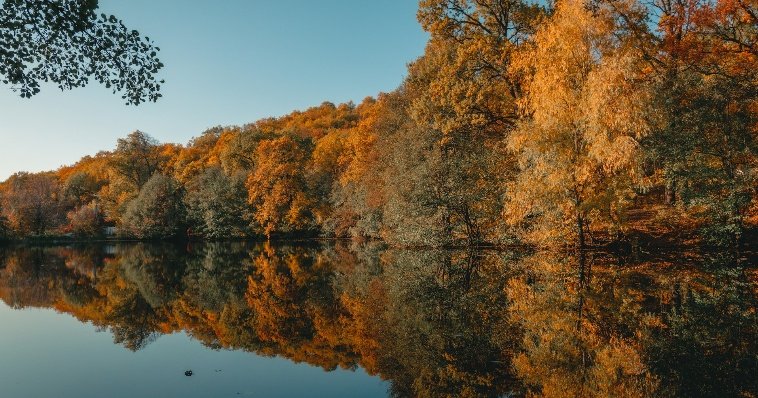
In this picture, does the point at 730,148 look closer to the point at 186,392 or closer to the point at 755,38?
the point at 755,38

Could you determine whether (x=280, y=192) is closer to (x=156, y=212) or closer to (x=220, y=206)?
(x=220, y=206)

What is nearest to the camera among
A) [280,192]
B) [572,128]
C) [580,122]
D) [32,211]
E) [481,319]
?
[481,319]

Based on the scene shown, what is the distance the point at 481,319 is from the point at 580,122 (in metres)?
12.0

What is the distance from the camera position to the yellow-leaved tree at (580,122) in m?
17.4

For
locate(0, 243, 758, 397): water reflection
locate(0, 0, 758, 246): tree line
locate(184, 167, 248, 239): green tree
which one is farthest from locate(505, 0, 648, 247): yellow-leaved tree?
locate(184, 167, 248, 239): green tree

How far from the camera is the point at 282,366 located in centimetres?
813

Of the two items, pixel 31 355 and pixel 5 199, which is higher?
pixel 5 199

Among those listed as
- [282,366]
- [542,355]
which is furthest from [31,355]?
[542,355]

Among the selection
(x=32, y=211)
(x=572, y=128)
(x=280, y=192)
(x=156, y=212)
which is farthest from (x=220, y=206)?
(x=572, y=128)

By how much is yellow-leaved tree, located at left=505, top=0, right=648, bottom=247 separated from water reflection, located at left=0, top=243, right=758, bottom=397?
9.30 ft

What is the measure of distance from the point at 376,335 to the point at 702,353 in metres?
5.99

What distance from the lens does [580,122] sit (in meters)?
18.4

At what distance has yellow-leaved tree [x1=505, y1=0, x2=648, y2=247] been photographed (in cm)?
1744

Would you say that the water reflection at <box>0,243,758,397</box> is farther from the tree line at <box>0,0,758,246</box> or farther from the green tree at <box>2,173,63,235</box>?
the green tree at <box>2,173,63,235</box>
